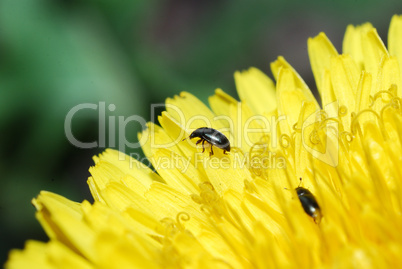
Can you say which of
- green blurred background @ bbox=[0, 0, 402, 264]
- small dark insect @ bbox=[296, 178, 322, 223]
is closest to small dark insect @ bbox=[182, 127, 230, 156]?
small dark insect @ bbox=[296, 178, 322, 223]

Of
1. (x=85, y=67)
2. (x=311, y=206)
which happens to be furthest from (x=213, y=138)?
(x=85, y=67)

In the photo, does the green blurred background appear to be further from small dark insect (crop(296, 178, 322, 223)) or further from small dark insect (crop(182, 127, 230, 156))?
small dark insect (crop(296, 178, 322, 223))

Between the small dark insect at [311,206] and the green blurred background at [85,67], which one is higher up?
the green blurred background at [85,67]

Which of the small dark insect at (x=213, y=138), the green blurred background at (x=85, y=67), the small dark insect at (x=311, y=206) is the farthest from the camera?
the green blurred background at (x=85, y=67)

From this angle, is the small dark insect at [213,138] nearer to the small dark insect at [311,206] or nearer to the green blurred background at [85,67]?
the small dark insect at [311,206]

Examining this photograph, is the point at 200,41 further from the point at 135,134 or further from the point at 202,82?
the point at 135,134

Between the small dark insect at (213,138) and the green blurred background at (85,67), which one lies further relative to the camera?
the green blurred background at (85,67)

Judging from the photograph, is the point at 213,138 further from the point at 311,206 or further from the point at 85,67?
the point at 85,67

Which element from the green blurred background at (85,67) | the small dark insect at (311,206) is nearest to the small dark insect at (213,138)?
the small dark insect at (311,206)
